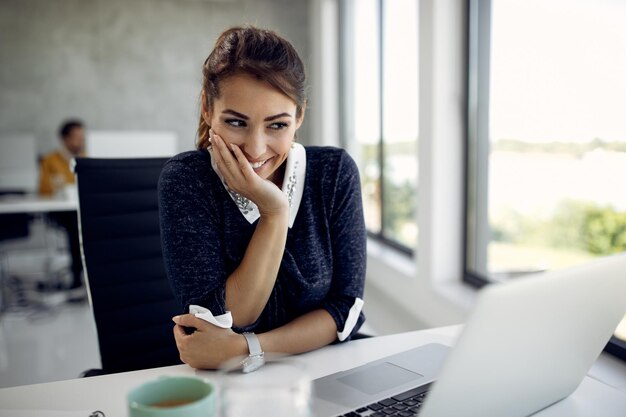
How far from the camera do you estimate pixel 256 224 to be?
1.18 meters

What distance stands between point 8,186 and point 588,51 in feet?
15.4

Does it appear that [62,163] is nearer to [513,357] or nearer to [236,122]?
[236,122]

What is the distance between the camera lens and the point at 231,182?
1.09m

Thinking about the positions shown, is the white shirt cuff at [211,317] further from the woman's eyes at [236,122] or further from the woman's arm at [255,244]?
the woman's eyes at [236,122]

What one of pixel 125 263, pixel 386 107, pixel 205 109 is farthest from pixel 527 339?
pixel 386 107

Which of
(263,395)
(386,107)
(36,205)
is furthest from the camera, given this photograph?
(36,205)

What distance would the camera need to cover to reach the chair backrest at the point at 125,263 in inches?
51.9

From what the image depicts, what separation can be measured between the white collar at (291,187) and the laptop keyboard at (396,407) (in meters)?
0.54

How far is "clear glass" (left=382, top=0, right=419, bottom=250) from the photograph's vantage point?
302 cm

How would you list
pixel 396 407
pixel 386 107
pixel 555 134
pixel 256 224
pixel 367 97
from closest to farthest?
pixel 396 407 → pixel 256 224 → pixel 555 134 → pixel 386 107 → pixel 367 97

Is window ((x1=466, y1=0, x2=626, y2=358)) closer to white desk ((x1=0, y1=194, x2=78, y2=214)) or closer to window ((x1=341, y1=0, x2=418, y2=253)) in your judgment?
window ((x1=341, y1=0, x2=418, y2=253))

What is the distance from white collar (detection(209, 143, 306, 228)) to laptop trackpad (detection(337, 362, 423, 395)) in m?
0.45

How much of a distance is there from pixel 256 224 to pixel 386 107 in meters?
2.40

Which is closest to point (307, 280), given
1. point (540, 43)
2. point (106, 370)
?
point (106, 370)
